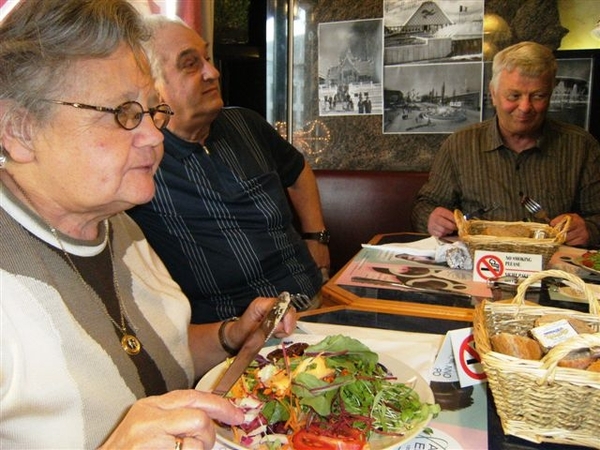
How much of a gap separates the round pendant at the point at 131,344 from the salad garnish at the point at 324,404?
0.21m

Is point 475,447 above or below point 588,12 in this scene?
below

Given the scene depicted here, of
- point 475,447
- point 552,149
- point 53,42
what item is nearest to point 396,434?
point 475,447

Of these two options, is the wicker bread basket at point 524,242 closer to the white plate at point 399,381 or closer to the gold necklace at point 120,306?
the white plate at point 399,381

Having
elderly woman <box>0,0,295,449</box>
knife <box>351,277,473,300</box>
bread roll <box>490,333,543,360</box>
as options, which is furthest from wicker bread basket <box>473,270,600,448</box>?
knife <box>351,277,473,300</box>

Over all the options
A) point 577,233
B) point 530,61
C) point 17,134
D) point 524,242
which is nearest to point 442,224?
point 577,233

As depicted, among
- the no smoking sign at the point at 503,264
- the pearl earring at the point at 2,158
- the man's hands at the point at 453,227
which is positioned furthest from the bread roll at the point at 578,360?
the man's hands at the point at 453,227

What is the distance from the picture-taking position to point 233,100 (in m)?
3.25

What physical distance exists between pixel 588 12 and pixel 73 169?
280 cm

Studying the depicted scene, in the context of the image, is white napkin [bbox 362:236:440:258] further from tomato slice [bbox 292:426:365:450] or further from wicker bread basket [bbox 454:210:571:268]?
tomato slice [bbox 292:426:365:450]

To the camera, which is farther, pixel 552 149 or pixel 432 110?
pixel 432 110

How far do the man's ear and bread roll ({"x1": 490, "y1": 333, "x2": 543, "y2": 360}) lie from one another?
2.47 feet

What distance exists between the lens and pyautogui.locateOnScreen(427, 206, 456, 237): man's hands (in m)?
1.99

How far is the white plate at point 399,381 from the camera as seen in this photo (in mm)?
694

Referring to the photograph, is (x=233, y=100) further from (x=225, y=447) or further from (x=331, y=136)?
(x=225, y=447)
